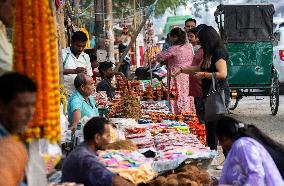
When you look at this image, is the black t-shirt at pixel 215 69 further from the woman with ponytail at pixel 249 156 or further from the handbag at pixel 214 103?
the woman with ponytail at pixel 249 156

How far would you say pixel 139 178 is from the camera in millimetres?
5781

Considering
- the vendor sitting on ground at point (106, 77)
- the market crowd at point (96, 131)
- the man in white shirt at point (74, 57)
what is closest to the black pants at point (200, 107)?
the market crowd at point (96, 131)

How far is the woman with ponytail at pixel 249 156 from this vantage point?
5531 millimetres

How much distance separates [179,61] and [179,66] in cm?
9

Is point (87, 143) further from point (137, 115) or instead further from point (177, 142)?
point (137, 115)

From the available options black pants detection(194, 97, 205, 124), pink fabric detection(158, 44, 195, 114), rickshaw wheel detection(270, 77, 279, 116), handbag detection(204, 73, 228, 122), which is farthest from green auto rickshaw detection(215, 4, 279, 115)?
handbag detection(204, 73, 228, 122)

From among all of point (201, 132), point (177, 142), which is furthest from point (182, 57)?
point (177, 142)

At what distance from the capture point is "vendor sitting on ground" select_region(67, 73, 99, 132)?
26.0 ft

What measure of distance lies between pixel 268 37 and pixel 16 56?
1387 centimetres

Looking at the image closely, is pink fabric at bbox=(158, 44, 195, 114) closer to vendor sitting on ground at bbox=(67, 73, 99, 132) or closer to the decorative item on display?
vendor sitting on ground at bbox=(67, 73, 99, 132)

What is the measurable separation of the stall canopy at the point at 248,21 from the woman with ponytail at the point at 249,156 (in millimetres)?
12014

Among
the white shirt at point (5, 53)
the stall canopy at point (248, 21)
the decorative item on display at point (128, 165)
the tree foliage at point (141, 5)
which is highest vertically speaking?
the tree foliage at point (141, 5)

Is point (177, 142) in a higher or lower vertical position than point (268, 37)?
lower

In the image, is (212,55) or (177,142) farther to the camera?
(212,55)
